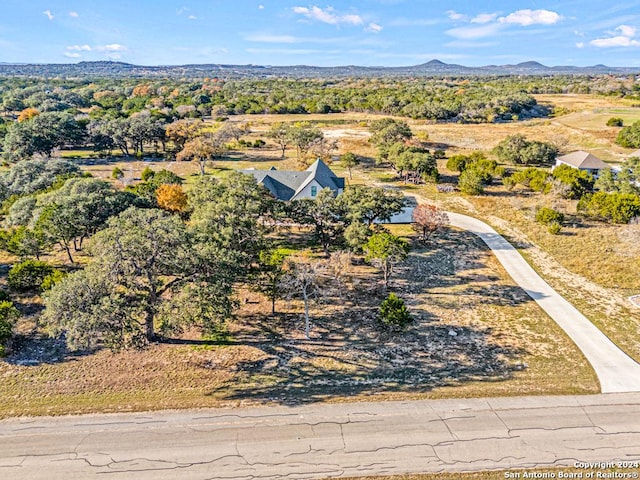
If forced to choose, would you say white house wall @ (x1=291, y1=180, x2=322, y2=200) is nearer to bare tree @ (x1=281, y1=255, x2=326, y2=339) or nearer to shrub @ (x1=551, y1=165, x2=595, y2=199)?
bare tree @ (x1=281, y1=255, x2=326, y2=339)

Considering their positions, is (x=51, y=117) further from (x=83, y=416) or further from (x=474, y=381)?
(x=474, y=381)

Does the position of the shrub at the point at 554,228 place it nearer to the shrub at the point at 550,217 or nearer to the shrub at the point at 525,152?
the shrub at the point at 550,217

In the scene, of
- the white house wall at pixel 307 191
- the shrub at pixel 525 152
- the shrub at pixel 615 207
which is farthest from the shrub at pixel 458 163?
the white house wall at pixel 307 191

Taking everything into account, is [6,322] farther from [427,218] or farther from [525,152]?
[525,152]

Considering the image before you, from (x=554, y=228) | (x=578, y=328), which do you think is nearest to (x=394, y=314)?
(x=578, y=328)

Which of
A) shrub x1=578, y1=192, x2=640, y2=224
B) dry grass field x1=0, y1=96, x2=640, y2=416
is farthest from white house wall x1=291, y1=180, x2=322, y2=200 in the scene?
shrub x1=578, y1=192, x2=640, y2=224

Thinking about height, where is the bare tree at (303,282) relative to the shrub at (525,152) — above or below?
below
